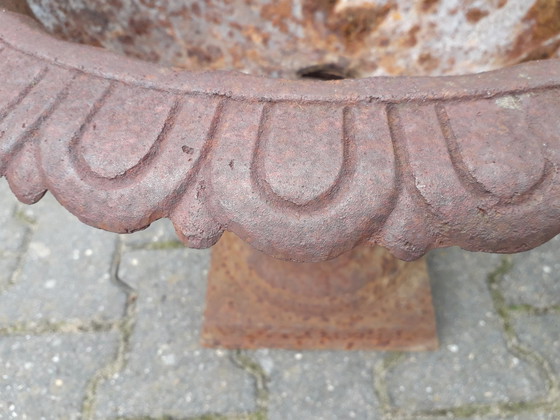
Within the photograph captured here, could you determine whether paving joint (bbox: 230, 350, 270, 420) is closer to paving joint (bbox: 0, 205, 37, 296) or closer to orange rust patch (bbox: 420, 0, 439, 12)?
paving joint (bbox: 0, 205, 37, 296)

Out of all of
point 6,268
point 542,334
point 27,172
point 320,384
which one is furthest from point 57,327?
point 542,334

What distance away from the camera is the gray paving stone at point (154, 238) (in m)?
1.70

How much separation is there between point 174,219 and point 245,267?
74 centimetres

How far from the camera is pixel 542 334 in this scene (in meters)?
1.45

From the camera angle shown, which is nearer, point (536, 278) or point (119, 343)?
point (119, 343)

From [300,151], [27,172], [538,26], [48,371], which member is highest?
[538,26]

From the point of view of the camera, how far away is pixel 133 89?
2.40 ft

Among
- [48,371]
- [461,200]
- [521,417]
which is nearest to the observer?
[461,200]

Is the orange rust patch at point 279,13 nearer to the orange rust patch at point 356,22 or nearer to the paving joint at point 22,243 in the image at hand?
the orange rust patch at point 356,22

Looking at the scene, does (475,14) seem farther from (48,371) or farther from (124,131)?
(48,371)

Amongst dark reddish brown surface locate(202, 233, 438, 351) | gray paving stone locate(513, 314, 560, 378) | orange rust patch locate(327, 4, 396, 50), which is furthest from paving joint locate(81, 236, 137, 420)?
gray paving stone locate(513, 314, 560, 378)

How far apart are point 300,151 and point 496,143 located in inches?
9.1

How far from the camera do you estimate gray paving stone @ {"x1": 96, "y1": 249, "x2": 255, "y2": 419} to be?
134 cm

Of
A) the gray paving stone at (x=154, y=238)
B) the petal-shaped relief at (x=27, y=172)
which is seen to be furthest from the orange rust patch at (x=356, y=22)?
the petal-shaped relief at (x=27, y=172)
